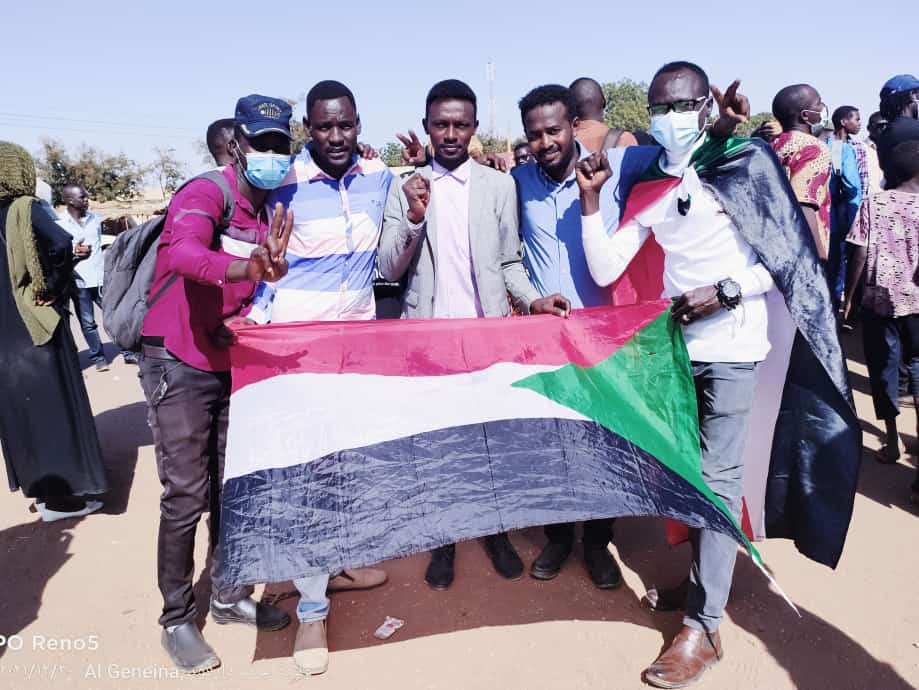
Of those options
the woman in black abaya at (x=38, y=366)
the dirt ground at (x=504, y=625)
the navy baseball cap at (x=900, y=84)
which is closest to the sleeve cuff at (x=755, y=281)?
the dirt ground at (x=504, y=625)

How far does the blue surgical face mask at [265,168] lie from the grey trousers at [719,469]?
1.93 metres

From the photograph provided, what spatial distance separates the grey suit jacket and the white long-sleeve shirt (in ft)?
2.33

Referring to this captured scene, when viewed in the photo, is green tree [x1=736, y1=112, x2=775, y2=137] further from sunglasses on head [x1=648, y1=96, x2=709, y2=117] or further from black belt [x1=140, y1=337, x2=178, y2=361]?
black belt [x1=140, y1=337, x2=178, y2=361]

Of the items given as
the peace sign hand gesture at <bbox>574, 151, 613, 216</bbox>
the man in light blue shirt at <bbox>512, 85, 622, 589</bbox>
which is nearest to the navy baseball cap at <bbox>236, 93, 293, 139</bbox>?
the man in light blue shirt at <bbox>512, 85, 622, 589</bbox>

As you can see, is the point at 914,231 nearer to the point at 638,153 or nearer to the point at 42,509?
the point at 638,153

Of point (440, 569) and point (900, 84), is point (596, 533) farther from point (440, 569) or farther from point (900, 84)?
point (900, 84)

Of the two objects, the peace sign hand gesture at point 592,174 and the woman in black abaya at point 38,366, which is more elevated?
the peace sign hand gesture at point 592,174

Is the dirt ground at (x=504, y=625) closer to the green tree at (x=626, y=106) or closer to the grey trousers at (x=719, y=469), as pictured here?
the grey trousers at (x=719, y=469)

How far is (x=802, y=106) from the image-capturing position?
5.47 metres

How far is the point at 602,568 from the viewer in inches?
135

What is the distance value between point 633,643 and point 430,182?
230 centimetres

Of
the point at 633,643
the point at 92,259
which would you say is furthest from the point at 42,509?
the point at 92,259

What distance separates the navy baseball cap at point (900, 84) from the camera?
253 inches

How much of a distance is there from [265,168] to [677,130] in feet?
5.50
